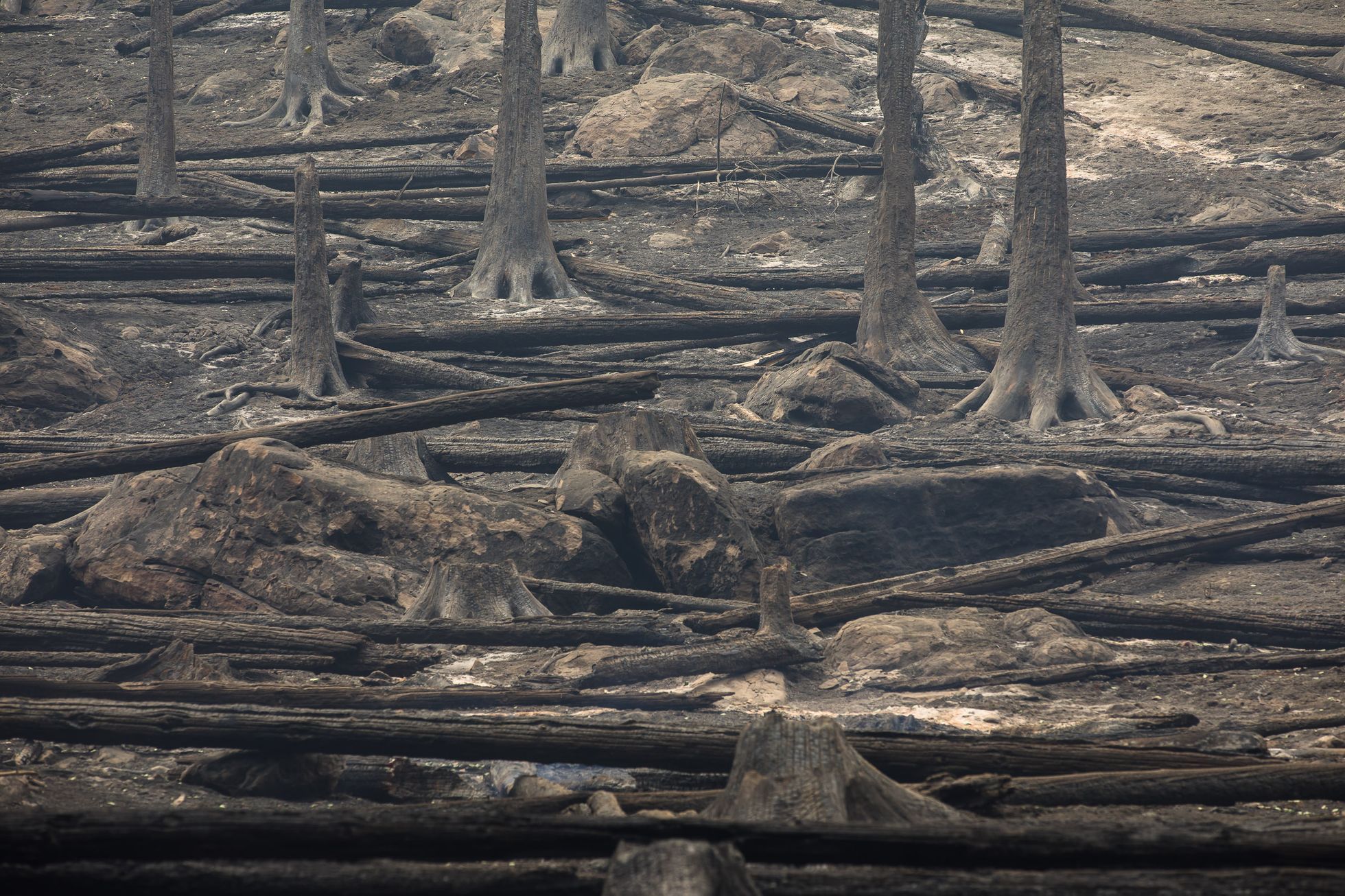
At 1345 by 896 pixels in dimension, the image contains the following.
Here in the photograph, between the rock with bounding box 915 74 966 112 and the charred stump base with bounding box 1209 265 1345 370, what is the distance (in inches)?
395

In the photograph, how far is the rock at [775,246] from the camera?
63.8 feet

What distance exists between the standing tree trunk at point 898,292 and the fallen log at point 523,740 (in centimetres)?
1018

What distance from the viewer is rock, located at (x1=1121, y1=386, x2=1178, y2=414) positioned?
1369 centimetres

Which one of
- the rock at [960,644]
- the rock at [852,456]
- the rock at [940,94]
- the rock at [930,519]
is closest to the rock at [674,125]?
the rock at [940,94]

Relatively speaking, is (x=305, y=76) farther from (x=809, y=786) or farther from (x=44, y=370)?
(x=809, y=786)

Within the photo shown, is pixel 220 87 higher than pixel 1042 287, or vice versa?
pixel 220 87

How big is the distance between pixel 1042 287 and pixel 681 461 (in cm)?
583

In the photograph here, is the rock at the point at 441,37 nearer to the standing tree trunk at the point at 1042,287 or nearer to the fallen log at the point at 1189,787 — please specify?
the standing tree trunk at the point at 1042,287

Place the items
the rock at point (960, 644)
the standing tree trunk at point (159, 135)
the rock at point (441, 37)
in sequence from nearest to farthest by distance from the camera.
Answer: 1. the rock at point (960, 644)
2. the standing tree trunk at point (159, 135)
3. the rock at point (441, 37)

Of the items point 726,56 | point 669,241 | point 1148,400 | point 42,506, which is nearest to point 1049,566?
point 1148,400

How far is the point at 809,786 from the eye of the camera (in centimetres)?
438

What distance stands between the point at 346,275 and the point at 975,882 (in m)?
12.9

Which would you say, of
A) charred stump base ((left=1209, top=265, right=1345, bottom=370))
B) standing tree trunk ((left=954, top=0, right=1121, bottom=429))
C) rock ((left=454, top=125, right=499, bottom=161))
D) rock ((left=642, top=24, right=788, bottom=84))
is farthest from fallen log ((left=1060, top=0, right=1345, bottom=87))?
rock ((left=454, top=125, right=499, bottom=161))

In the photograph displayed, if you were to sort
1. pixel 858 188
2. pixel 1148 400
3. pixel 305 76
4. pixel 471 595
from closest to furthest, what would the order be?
pixel 471 595 → pixel 1148 400 → pixel 858 188 → pixel 305 76
